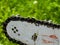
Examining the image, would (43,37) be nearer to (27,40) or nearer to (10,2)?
(27,40)

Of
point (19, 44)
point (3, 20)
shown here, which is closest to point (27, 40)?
point (19, 44)

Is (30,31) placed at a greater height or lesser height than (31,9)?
lesser

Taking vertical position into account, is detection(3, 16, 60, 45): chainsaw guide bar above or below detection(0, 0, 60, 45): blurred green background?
below

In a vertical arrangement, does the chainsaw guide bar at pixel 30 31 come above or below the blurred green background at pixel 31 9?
below
